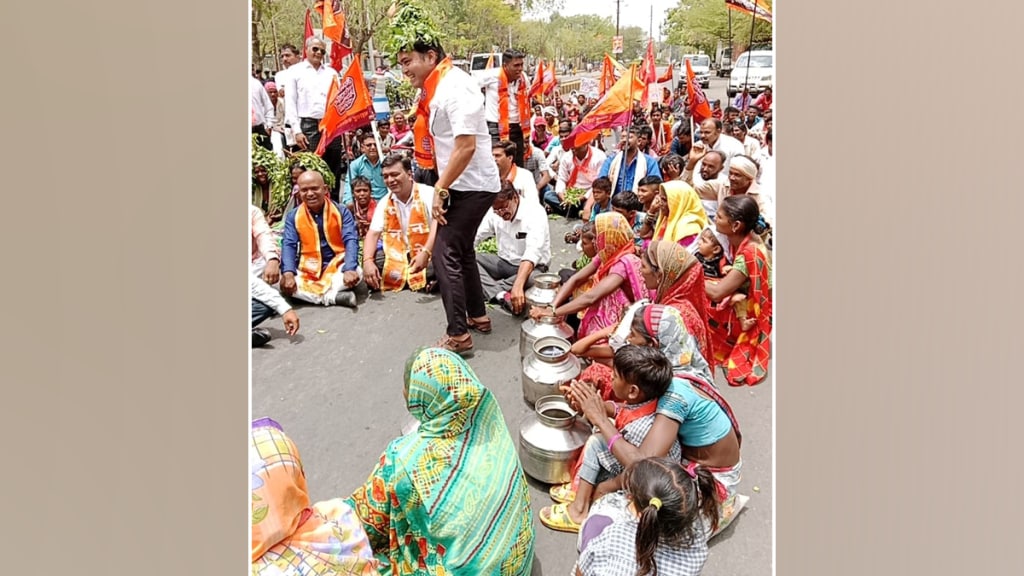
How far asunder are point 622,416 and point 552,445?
399mm

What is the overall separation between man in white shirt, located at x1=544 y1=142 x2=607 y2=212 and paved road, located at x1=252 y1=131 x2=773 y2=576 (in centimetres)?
299

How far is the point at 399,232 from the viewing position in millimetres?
5305

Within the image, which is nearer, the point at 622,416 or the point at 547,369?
the point at 622,416

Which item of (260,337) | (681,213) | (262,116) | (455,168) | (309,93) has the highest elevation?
(309,93)

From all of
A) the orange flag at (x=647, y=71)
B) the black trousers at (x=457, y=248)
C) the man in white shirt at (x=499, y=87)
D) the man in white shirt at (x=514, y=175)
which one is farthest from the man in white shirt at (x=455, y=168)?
the orange flag at (x=647, y=71)

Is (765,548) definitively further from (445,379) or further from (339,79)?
(339,79)

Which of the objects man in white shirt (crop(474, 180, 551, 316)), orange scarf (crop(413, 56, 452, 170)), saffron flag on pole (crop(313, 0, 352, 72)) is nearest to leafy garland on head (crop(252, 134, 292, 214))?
orange scarf (crop(413, 56, 452, 170))

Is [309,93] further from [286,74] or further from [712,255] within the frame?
[712,255]

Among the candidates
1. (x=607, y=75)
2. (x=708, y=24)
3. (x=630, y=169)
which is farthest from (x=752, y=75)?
(x=630, y=169)

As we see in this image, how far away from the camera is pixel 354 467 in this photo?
304cm

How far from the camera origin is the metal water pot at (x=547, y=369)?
130 inches

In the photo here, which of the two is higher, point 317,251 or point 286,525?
point 317,251

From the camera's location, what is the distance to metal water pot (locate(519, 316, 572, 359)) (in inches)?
149

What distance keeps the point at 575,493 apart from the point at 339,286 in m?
2.95
